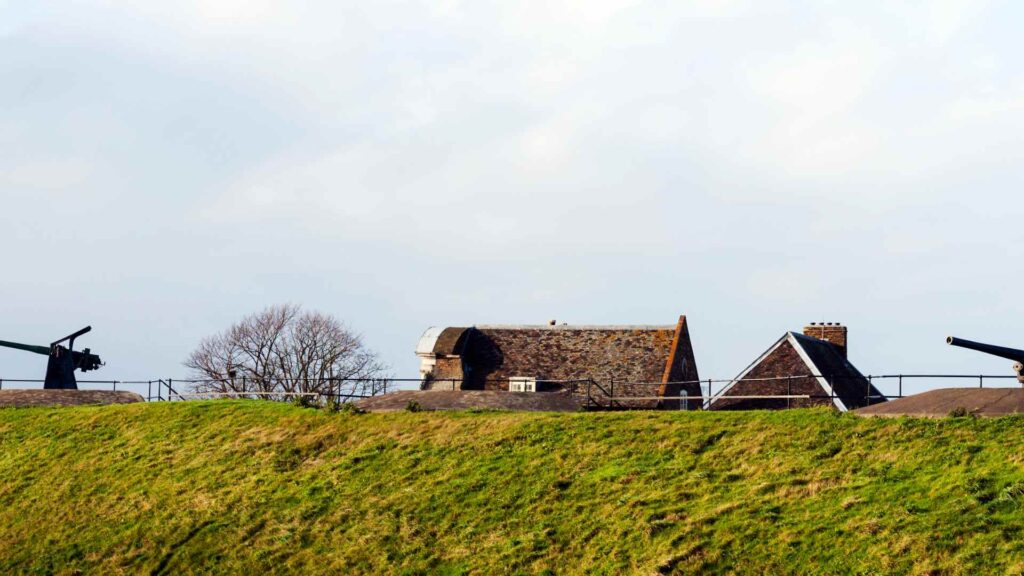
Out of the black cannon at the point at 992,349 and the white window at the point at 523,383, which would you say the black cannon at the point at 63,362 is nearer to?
the white window at the point at 523,383

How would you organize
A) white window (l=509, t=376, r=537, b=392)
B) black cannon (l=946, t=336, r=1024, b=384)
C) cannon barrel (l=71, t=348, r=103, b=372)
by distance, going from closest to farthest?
black cannon (l=946, t=336, r=1024, b=384)
white window (l=509, t=376, r=537, b=392)
cannon barrel (l=71, t=348, r=103, b=372)

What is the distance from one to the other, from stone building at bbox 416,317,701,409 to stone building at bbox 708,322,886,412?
12.1 ft

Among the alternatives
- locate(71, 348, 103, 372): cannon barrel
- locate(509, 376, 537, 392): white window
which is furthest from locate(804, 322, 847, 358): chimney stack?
locate(71, 348, 103, 372): cannon barrel

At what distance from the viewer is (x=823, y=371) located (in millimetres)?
55375

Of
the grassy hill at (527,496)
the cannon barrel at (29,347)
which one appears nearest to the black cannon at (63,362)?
the cannon barrel at (29,347)

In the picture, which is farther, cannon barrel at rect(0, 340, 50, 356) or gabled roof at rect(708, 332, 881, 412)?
cannon barrel at rect(0, 340, 50, 356)

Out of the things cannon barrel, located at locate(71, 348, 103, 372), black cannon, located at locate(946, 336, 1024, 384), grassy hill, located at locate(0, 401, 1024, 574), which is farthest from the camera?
cannon barrel, located at locate(71, 348, 103, 372)

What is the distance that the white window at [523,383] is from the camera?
59375mm

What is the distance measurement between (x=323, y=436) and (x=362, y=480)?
567cm

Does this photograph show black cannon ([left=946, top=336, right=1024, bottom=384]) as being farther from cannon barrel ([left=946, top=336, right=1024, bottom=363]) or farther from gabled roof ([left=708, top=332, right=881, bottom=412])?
gabled roof ([left=708, top=332, right=881, bottom=412])

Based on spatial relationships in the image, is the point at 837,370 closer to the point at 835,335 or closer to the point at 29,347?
the point at 835,335

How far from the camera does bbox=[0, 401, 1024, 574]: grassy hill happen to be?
30.4m

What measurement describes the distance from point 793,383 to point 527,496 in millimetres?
21137

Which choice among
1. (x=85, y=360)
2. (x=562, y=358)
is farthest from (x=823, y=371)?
(x=85, y=360)
